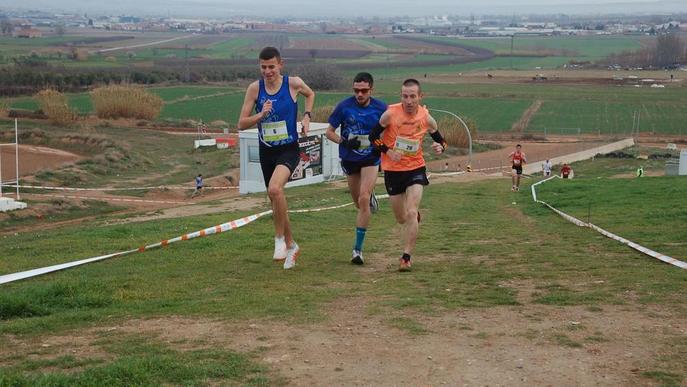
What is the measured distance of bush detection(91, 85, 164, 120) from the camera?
3091 inches

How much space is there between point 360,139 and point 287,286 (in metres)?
2.41

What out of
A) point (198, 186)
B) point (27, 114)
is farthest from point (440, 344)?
point (27, 114)

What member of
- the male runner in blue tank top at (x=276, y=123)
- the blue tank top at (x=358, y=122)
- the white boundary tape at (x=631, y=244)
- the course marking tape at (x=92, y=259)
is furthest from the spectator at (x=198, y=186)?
the male runner in blue tank top at (x=276, y=123)

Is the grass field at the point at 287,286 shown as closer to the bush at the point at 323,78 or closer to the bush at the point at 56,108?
the bush at the point at 56,108

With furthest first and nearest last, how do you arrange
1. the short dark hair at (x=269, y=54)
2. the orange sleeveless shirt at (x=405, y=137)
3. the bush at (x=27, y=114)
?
the bush at (x=27, y=114)
the orange sleeveless shirt at (x=405, y=137)
the short dark hair at (x=269, y=54)

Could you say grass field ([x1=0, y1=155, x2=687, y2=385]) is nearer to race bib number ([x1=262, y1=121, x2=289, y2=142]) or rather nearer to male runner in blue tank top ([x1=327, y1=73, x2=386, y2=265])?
male runner in blue tank top ([x1=327, y1=73, x2=386, y2=265])

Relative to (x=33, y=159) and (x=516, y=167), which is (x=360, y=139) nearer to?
(x=516, y=167)

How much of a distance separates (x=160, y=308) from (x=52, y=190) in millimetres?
32598

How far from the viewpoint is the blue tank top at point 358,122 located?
11.1 m

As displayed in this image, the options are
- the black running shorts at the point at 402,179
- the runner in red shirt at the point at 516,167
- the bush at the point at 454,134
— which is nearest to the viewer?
the black running shorts at the point at 402,179

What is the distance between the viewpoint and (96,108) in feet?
260

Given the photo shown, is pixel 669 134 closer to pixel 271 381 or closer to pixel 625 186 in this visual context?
pixel 625 186

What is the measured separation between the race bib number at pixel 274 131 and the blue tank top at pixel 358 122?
0.80 meters

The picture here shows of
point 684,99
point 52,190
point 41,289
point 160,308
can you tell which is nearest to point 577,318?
point 160,308
